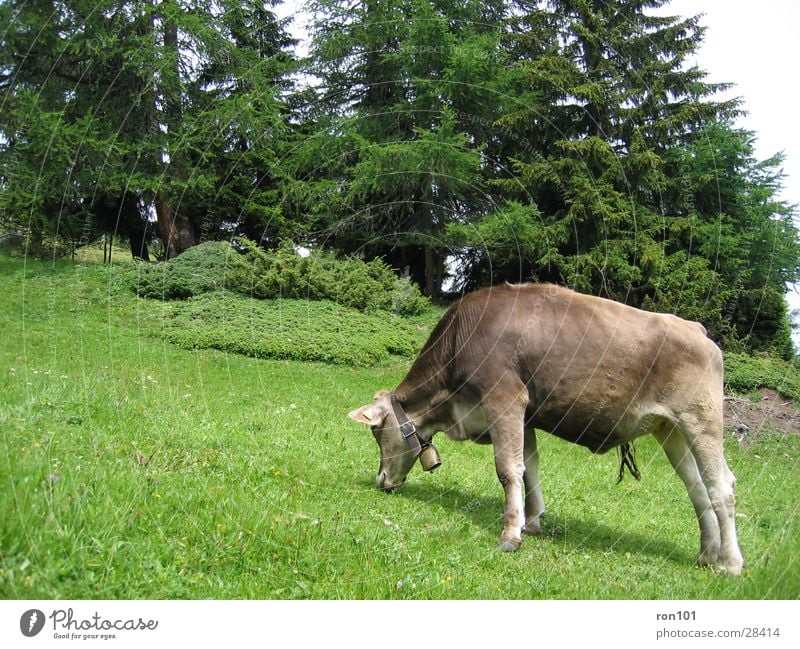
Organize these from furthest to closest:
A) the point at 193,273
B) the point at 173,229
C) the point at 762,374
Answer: the point at 173,229 < the point at 193,273 < the point at 762,374

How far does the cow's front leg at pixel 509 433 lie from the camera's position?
5.77 metres

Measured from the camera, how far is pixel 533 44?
750cm

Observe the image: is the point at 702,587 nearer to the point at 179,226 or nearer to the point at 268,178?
the point at 268,178

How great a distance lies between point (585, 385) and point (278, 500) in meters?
2.88

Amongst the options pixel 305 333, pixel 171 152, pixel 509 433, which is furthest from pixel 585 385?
pixel 171 152

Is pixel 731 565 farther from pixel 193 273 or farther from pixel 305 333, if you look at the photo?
pixel 193 273

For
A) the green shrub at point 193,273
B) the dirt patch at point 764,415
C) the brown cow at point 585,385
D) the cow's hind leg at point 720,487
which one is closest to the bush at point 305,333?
the green shrub at point 193,273

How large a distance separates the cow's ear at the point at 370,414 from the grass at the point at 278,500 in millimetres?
665

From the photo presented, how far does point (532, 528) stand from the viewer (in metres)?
6.34

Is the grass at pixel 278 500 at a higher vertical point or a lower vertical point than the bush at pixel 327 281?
lower

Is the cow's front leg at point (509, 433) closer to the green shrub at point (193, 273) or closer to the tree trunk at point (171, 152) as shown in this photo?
the green shrub at point (193, 273)

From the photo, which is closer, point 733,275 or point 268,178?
point 733,275

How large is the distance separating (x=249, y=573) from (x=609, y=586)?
264cm

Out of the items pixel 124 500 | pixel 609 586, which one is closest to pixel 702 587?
pixel 609 586
